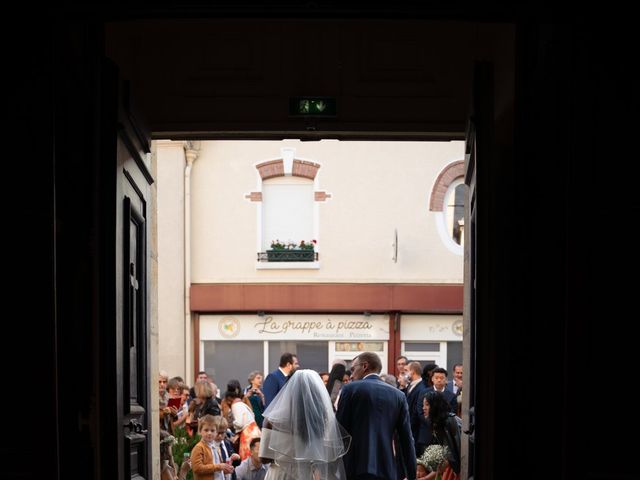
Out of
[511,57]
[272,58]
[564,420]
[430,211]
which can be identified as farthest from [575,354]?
[430,211]

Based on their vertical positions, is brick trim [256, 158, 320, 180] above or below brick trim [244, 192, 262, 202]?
above

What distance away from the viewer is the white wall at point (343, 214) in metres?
20.2

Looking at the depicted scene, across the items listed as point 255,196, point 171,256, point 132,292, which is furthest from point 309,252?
point 132,292

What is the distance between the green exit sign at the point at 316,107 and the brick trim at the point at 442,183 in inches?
556

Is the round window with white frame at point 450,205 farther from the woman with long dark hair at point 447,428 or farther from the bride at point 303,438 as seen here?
the bride at point 303,438

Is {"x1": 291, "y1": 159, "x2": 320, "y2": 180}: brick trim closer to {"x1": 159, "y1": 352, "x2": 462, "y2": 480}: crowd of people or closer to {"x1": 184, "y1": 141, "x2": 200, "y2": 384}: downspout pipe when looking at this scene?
{"x1": 184, "y1": 141, "x2": 200, "y2": 384}: downspout pipe

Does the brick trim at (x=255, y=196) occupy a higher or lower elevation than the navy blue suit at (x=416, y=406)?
higher

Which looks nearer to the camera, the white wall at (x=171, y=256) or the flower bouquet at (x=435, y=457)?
the flower bouquet at (x=435, y=457)

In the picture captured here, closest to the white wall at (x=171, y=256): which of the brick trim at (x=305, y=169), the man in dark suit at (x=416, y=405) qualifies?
the brick trim at (x=305, y=169)

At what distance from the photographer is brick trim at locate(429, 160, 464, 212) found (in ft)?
65.5

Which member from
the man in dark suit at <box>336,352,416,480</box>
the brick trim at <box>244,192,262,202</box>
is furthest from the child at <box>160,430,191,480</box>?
the brick trim at <box>244,192,262,202</box>

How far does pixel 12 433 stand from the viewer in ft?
12.9

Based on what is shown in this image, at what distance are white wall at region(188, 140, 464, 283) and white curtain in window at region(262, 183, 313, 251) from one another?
0.66 feet

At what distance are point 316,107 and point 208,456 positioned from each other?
3.74m
